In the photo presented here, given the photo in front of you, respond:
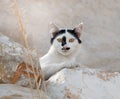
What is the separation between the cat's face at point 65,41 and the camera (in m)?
3.75

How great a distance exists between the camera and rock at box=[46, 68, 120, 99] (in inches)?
111

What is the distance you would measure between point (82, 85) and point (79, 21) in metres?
4.02

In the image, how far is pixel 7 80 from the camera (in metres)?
2.62

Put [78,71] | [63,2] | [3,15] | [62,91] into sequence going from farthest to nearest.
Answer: [63,2], [3,15], [78,71], [62,91]

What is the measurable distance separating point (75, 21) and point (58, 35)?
3.02 m

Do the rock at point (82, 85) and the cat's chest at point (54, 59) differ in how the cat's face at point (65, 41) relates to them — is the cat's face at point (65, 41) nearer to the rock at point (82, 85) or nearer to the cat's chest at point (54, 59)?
the cat's chest at point (54, 59)

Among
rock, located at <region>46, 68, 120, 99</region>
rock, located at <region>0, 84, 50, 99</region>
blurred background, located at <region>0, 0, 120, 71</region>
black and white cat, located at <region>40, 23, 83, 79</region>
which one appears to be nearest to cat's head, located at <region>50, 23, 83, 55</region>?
black and white cat, located at <region>40, 23, 83, 79</region>

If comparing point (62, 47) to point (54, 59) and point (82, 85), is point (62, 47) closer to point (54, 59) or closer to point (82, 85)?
point (54, 59)

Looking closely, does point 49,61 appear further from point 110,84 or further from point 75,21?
point 75,21

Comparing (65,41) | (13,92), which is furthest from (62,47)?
(13,92)

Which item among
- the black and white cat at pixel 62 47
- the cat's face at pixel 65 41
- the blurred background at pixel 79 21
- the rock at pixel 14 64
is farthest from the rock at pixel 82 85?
the blurred background at pixel 79 21

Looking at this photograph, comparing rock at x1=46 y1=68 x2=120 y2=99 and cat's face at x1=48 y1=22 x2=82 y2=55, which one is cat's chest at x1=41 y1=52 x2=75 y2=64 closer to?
cat's face at x1=48 y1=22 x2=82 y2=55

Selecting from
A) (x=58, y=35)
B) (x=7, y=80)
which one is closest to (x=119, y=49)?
(x=58, y=35)

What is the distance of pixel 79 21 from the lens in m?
6.89
